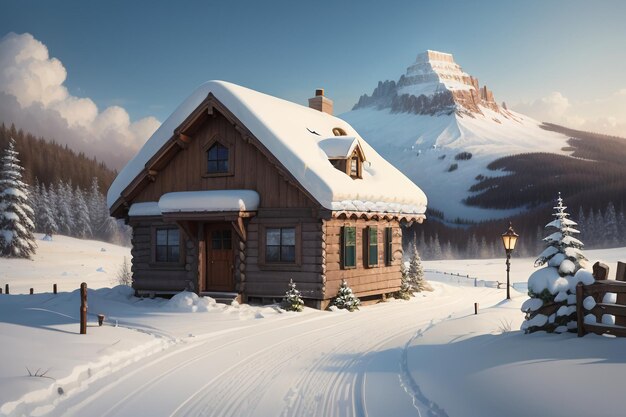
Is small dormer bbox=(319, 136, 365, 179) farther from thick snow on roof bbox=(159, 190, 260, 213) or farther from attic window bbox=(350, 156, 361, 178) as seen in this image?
thick snow on roof bbox=(159, 190, 260, 213)

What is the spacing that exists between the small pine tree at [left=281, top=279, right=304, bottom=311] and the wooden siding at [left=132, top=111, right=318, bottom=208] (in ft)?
9.64

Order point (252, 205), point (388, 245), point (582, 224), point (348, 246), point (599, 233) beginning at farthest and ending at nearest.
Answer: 1. point (582, 224)
2. point (599, 233)
3. point (388, 245)
4. point (348, 246)
5. point (252, 205)

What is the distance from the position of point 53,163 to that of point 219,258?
66446 millimetres

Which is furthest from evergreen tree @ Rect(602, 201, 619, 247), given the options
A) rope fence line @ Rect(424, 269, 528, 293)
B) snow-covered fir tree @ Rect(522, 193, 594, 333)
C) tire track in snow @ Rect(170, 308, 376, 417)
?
tire track in snow @ Rect(170, 308, 376, 417)

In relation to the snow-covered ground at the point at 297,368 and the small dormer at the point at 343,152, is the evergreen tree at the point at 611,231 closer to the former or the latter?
the small dormer at the point at 343,152

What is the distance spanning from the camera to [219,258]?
20.3 meters

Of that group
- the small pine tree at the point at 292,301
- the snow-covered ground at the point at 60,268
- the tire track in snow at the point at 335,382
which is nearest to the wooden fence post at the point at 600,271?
the tire track in snow at the point at 335,382

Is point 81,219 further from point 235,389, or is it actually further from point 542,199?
point 542,199

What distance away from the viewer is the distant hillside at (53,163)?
74.1 m

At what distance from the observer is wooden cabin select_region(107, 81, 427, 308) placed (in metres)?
19.0

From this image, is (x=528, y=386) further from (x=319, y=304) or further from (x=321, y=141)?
(x=321, y=141)

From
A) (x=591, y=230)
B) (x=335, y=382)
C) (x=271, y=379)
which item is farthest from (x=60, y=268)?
(x=591, y=230)

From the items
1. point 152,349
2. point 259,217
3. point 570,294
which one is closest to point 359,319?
point 259,217

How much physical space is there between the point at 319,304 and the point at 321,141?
6.53 meters
